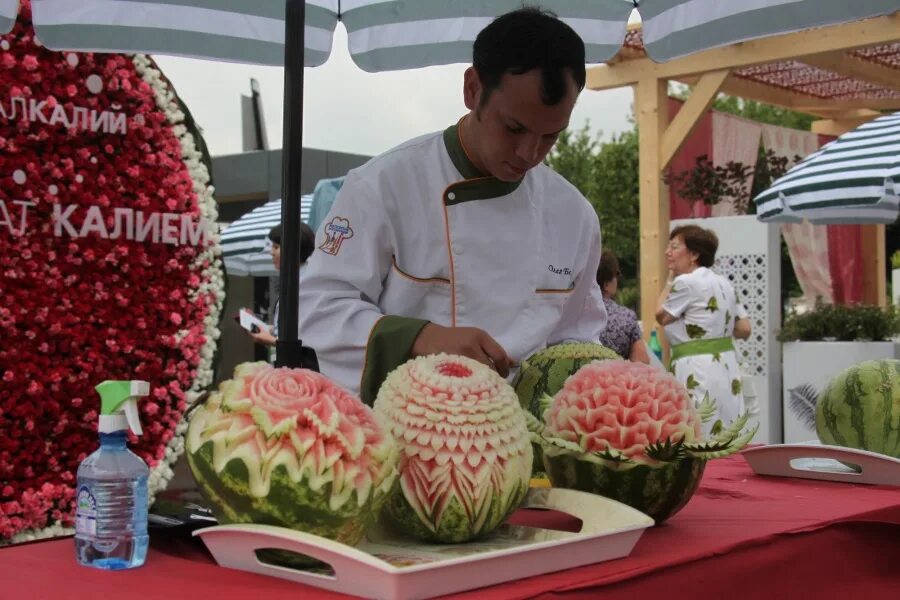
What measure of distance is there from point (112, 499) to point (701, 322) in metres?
6.13

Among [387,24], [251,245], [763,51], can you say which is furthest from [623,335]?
[251,245]

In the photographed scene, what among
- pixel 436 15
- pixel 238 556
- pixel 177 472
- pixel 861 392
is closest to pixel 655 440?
pixel 238 556

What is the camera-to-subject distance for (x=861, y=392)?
2.35 meters

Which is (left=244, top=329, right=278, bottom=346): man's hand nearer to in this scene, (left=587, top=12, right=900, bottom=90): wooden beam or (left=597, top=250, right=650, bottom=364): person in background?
(left=597, top=250, right=650, bottom=364): person in background

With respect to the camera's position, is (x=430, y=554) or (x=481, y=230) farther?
(x=481, y=230)

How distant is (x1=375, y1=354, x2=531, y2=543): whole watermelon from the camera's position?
1.27m

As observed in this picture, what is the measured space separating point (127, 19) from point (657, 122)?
28.1 feet

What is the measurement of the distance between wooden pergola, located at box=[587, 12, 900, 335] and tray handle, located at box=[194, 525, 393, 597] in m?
8.00

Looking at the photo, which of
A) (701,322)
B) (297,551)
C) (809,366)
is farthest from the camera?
(809,366)

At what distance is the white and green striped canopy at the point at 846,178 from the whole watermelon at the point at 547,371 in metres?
5.70

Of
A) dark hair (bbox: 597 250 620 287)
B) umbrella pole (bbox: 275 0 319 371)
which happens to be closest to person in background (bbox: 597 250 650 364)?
dark hair (bbox: 597 250 620 287)

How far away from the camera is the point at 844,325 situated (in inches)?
375

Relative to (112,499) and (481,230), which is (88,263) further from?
(112,499)

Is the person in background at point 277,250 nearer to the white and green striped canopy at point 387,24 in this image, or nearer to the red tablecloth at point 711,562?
the white and green striped canopy at point 387,24
